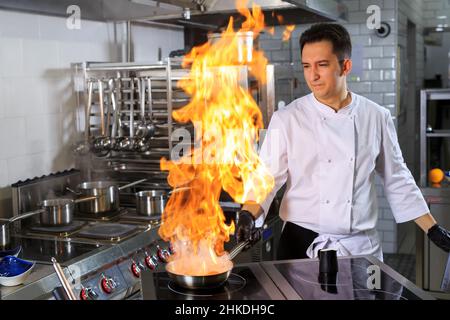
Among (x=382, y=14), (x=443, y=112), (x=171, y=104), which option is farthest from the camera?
(x=443, y=112)

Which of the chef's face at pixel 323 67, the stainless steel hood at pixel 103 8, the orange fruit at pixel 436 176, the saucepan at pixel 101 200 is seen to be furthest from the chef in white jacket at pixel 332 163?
the orange fruit at pixel 436 176

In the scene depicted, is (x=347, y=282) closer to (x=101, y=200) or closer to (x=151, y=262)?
(x=151, y=262)

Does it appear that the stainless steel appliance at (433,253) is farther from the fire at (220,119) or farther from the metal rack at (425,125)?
the fire at (220,119)

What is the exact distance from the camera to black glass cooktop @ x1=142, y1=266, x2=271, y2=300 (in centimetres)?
149

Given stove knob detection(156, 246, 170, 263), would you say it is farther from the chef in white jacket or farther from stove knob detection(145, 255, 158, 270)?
the chef in white jacket

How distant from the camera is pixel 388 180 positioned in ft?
8.27

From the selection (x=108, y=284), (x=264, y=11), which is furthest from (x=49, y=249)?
(x=264, y=11)

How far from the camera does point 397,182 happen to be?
2.49m

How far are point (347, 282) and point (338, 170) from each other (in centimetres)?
90

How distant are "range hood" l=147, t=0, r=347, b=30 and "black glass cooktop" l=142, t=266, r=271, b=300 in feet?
6.14

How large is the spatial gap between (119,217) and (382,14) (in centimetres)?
319

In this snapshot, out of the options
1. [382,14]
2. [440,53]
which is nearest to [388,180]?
[382,14]

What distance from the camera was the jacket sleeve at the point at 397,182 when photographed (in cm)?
246
